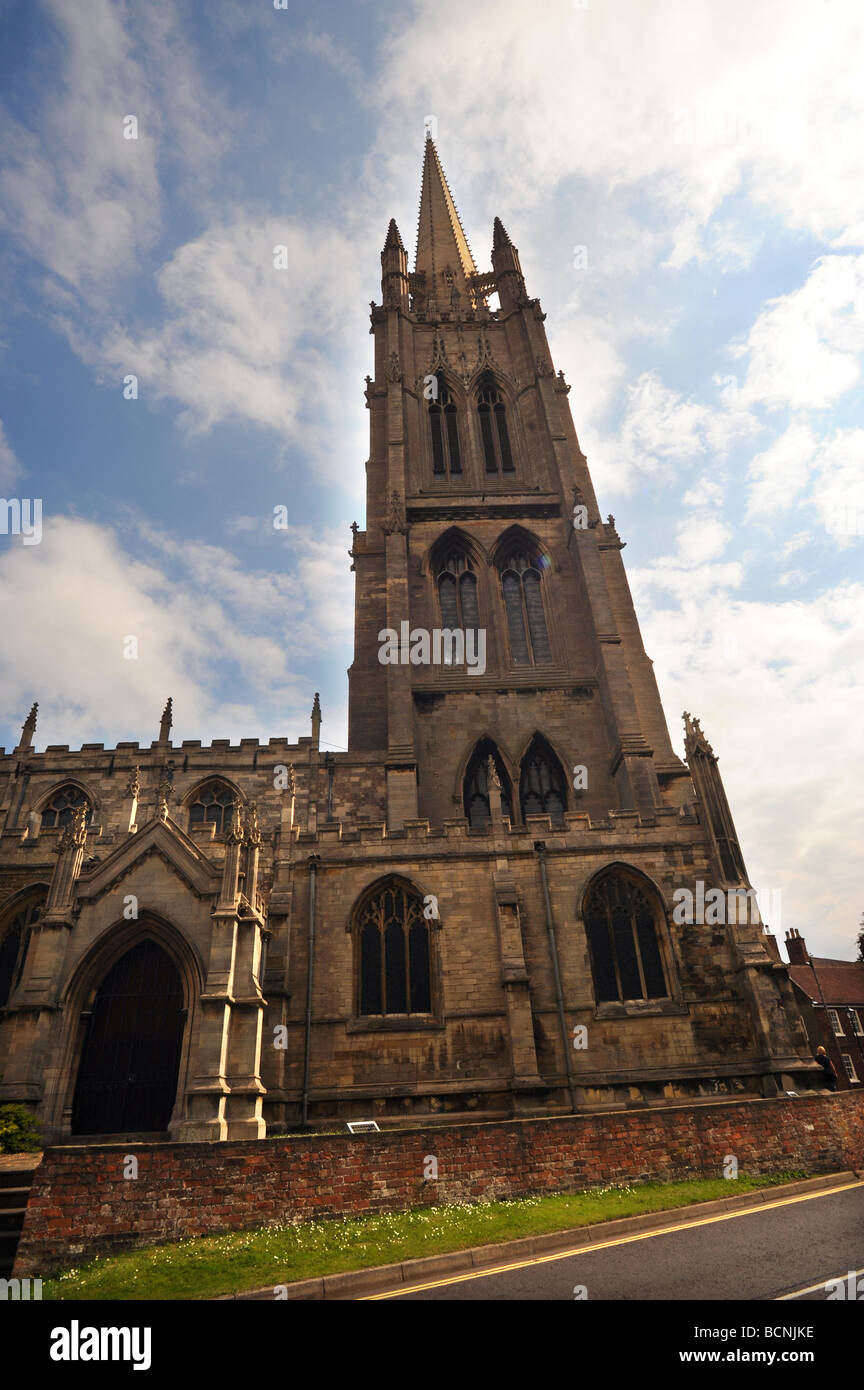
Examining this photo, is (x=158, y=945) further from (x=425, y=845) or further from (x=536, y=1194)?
(x=536, y=1194)

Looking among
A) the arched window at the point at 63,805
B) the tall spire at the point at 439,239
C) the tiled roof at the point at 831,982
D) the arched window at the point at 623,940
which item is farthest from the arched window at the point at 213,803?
the tall spire at the point at 439,239

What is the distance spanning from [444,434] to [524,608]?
12602 mm

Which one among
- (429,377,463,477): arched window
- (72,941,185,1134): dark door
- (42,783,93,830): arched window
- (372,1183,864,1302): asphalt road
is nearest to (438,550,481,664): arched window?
(429,377,463,477): arched window

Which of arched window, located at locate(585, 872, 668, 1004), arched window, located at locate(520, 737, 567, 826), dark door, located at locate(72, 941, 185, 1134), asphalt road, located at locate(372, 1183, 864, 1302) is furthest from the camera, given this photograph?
arched window, located at locate(520, 737, 567, 826)

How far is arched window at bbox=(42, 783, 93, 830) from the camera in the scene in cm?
2677

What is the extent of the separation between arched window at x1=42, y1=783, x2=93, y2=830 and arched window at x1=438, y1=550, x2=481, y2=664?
1479cm

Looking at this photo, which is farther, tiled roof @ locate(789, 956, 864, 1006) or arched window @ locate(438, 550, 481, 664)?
tiled roof @ locate(789, 956, 864, 1006)

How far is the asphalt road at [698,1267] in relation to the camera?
22.1 feet

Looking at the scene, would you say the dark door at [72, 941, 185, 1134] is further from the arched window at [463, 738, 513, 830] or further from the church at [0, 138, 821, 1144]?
the arched window at [463, 738, 513, 830]

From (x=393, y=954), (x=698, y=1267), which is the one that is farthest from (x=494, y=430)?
(x=698, y=1267)

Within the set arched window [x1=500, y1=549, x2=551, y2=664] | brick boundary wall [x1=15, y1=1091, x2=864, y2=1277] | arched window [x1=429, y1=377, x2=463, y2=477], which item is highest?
arched window [x1=429, y1=377, x2=463, y2=477]

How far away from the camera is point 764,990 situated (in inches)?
669

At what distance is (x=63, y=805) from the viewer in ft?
88.7

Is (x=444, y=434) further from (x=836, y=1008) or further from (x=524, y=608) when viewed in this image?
(x=836, y=1008)
